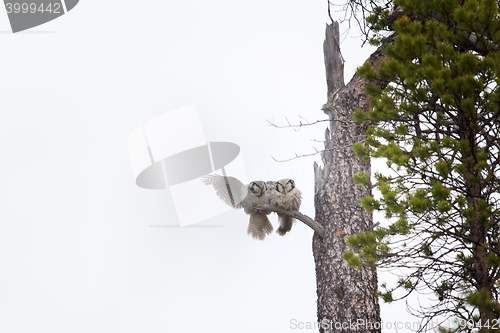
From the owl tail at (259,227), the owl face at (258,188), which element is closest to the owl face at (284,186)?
the owl face at (258,188)

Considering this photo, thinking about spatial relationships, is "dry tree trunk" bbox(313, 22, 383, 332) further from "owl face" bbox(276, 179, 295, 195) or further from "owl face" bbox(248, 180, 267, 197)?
"owl face" bbox(248, 180, 267, 197)

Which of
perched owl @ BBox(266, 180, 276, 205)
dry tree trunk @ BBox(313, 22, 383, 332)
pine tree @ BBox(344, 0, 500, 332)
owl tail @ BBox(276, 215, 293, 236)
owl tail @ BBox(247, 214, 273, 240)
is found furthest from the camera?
owl tail @ BBox(247, 214, 273, 240)

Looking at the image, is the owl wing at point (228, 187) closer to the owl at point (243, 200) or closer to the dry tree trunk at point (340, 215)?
the owl at point (243, 200)

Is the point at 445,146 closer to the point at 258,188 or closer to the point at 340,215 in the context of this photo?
the point at 340,215

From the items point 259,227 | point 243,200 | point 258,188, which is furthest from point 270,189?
point 259,227

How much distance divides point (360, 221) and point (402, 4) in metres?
2.07

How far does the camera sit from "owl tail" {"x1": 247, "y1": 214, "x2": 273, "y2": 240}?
18.6 ft

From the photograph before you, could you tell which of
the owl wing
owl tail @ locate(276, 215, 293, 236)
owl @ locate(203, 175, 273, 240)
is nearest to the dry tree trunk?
owl tail @ locate(276, 215, 293, 236)

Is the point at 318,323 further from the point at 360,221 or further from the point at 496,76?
the point at 496,76

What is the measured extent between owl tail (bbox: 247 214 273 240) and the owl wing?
257mm

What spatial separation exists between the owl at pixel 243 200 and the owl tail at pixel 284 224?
0.13 m

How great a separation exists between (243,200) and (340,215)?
4.75ft

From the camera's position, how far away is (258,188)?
17.9ft

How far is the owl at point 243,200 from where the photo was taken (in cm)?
557
